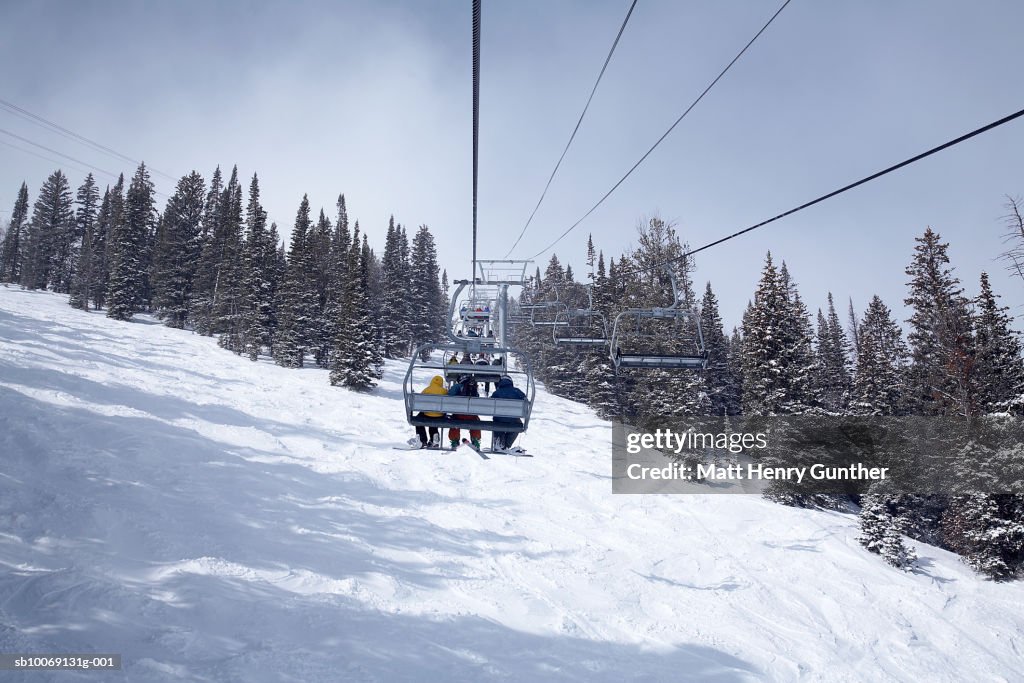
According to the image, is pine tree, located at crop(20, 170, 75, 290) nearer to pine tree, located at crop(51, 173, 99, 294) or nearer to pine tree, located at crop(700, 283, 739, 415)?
pine tree, located at crop(51, 173, 99, 294)

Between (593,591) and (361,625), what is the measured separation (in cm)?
697

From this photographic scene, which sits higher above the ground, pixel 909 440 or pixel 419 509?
pixel 909 440

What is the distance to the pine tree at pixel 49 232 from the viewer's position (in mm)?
68312

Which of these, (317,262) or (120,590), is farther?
(317,262)

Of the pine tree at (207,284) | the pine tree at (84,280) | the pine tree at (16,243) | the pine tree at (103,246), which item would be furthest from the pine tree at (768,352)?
the pine tree at (16,243)

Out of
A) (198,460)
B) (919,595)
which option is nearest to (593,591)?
(919,595)

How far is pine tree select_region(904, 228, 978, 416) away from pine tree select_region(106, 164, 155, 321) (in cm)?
6192

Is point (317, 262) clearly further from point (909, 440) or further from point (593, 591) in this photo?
point (909, 440)

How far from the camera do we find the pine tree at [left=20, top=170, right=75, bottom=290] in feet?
224

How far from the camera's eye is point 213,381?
28.8 meters

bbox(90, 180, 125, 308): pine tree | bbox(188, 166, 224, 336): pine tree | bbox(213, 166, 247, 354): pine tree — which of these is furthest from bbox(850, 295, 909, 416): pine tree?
bbox(90, 180, 125, 308): pine tree

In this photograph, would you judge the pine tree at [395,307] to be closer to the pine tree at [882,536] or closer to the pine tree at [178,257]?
the pine tree at [178,257]

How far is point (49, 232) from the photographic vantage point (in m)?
68.0

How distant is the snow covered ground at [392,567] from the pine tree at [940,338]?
739 cm
